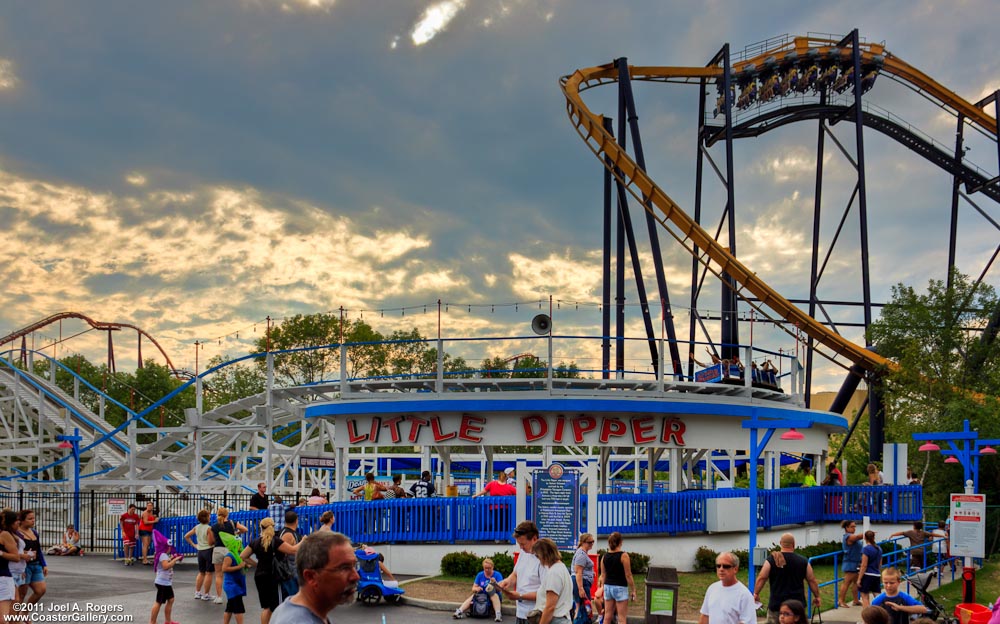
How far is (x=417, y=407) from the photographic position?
2148 cm

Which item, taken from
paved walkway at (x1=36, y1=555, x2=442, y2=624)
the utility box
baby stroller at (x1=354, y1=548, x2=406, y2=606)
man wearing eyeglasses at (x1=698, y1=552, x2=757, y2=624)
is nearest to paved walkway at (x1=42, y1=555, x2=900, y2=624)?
paved walkway at (x1=36, y1=555, x2=442, y2=624)

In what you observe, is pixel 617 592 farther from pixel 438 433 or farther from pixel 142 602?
pixel 438 433

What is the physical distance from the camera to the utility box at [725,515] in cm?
2086

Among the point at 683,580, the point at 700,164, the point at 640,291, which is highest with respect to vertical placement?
the point at 700,164

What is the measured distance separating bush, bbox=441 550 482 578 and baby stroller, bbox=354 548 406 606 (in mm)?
2958

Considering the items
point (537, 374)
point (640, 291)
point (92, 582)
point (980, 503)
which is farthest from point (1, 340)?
point (980, 503)

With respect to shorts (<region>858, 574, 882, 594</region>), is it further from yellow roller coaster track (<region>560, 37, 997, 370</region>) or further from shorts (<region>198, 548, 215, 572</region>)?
yellow roller coaster track (<region>560, 37, 997, 370</region>)

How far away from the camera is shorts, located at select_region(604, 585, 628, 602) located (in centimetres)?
1221

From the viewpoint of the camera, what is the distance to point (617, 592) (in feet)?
40.1

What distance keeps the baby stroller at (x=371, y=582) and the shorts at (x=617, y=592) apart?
4.83 meters

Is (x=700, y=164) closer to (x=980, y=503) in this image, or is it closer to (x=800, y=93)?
(x=800, y=93)

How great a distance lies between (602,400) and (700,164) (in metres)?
20.0

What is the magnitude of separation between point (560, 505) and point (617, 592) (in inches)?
236

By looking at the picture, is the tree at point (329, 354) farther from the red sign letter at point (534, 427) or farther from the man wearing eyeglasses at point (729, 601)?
the man wearing eyeglasses at point (729, 601)
